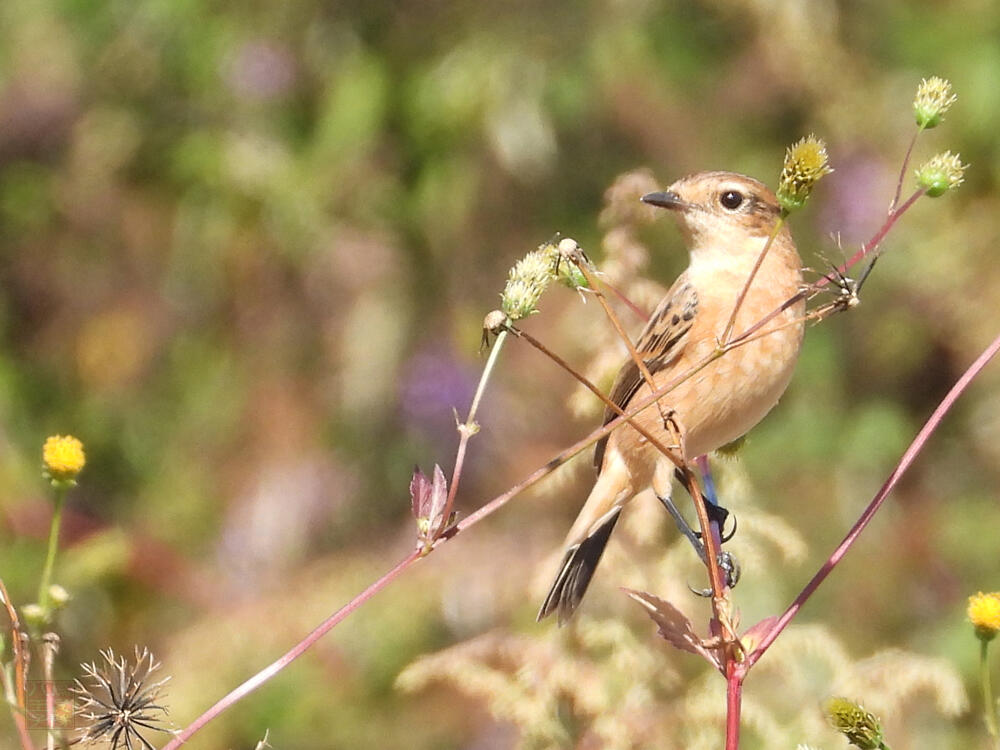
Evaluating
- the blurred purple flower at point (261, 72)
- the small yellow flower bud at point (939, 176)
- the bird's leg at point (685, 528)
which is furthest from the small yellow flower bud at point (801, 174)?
the blurred purple flower at point (261, 72)

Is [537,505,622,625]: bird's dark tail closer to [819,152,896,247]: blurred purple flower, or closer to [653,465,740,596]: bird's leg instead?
[653,465,740,596]: bird's leg

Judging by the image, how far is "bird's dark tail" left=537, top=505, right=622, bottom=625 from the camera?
2.74 m

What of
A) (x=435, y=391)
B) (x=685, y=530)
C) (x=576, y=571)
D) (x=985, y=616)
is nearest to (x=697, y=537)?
(x=685, y=530)

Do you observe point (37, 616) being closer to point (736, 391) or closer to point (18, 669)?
point (18, 669)

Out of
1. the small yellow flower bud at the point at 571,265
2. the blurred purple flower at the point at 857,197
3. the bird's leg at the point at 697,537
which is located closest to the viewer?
the small yellow flower bud at the point at 571,265

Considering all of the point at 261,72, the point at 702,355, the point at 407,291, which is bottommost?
the point at 702,355

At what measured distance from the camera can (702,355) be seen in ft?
9.73

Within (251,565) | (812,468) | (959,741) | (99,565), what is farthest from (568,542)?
(251,565)

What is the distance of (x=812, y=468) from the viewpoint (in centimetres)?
564

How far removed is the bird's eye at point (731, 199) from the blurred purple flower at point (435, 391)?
2.69 meters

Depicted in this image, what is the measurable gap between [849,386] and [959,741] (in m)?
1.76

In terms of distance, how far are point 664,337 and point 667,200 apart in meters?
0.31

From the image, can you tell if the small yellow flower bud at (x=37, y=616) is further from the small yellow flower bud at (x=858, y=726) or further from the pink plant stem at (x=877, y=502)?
the small yellow flower bud at (x=858, y=726)

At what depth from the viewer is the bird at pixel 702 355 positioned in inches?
103
